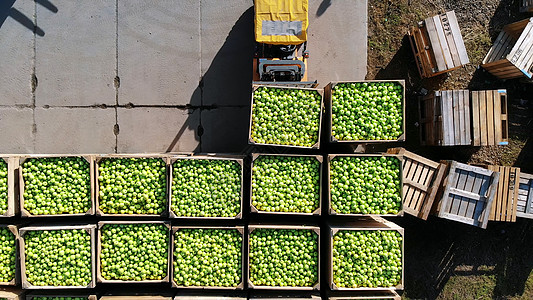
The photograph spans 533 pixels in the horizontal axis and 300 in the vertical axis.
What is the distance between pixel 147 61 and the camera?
8625 millimetres

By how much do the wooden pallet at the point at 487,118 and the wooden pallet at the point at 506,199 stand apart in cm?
85

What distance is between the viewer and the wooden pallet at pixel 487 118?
7.71 m

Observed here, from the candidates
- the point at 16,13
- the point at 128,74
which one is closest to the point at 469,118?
the point at 128,74

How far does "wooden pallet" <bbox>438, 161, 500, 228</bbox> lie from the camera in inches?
Answer: 291

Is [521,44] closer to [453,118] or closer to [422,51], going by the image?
[422,51]

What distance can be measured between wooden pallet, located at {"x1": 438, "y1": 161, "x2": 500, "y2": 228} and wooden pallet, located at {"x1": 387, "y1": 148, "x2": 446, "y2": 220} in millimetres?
224

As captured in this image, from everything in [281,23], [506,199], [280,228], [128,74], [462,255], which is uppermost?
[281,23]

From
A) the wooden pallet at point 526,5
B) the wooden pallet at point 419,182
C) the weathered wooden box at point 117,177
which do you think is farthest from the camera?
the wooden pallet at point 526,5

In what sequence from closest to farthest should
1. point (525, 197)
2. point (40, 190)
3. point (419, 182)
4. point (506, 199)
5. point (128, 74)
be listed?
point (40, 190) → point (419, 182) → point (506, 199) → point (525, 197) → point (128, 74)

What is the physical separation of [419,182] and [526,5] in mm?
5534

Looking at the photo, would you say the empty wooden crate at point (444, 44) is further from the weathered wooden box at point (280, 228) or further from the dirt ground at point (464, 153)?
the weathered wooden box at point (280, 228)

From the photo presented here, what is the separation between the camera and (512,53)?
7.71 metres

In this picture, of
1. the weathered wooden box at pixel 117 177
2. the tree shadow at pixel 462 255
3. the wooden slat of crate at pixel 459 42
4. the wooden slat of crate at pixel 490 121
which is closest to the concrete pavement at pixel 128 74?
the weathered wooden box at pixel 117 177

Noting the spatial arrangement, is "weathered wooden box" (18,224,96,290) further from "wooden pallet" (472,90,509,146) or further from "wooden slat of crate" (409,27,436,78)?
Result: "wooden pallet" (472,90,509,146)
